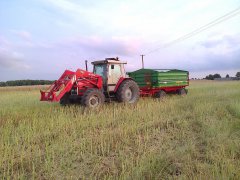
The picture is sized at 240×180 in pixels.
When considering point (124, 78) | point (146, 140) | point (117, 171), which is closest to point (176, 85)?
point (124, 78)

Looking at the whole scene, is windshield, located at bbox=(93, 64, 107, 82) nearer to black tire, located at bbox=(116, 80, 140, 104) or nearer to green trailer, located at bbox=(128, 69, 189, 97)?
black tire, located at bbox=(116, 80, 140, 104)

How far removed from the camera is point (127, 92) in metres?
12.1

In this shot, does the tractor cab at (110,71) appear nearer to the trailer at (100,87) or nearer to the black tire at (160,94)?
the trailer at (100,87)

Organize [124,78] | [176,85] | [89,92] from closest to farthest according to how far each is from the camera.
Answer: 1. [89,92]
2. [124,78]
3. [176,85]

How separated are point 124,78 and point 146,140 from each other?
6.22 metres

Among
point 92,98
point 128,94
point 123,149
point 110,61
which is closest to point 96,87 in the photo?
point 92,98

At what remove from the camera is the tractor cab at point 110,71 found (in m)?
11.8

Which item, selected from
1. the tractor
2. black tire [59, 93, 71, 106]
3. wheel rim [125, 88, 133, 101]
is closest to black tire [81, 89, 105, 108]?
the tractor

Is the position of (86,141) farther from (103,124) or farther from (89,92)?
(89,92)

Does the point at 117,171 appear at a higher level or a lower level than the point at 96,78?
lower

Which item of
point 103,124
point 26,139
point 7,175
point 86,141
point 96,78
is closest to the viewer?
point 7,175

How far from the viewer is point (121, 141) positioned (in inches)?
236

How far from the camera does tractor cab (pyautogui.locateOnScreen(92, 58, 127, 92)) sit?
11789 mm

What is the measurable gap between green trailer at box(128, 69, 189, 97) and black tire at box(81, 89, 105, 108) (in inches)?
158
